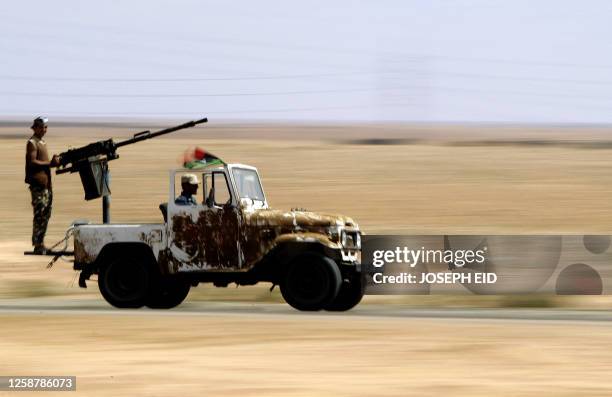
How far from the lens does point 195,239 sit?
1998 cm

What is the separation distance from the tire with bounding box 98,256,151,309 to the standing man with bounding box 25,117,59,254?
1063mm

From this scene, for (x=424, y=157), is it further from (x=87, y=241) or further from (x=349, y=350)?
(x=349, y=350)

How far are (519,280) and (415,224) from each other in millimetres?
19818

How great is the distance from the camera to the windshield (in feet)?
65.4

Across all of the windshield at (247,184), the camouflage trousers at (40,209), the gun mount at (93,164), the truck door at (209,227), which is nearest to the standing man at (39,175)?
the camouflage trousers at (40,209)

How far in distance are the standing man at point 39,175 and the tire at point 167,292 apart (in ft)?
5.97

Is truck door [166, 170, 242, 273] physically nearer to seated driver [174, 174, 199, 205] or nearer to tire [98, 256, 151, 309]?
seated driver [174, 174, 199, 205]

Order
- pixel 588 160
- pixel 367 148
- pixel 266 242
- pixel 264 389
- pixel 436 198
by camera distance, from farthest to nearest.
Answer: pixel 367 148
pixel 588 160
pixel 436 198
pixel 266 242
pixel 264 389

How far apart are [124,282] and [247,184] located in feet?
7.99

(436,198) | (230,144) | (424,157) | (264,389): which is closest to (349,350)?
(264,389)

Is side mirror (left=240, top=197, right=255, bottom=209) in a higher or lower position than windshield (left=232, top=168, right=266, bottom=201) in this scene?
lower

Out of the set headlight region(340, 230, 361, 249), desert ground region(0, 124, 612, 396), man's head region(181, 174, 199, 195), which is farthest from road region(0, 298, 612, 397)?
man's head region(181, 174, 199, 195)
